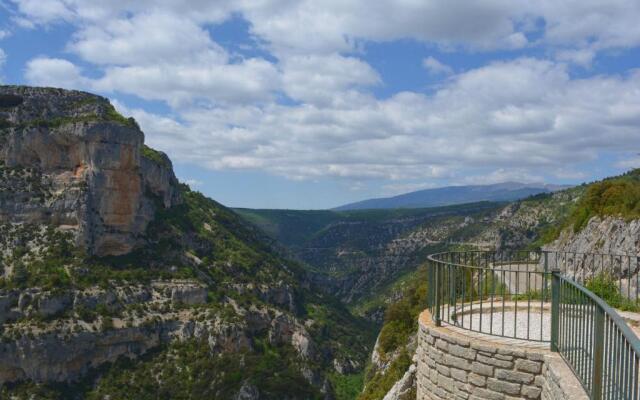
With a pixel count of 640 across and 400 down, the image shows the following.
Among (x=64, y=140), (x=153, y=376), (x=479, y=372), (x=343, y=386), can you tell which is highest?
(x=64, y=140)

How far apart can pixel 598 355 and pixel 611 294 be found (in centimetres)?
786

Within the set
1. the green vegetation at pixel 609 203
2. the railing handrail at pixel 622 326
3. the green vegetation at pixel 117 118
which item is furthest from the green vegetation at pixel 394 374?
the green vegetation at pixel 117 118

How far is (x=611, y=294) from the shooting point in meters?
12.5

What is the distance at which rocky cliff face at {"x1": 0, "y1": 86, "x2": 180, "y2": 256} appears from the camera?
70.7m

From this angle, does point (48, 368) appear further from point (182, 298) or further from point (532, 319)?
point (532, 319)

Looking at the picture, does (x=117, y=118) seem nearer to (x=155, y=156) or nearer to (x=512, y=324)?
(x=155, y=156)

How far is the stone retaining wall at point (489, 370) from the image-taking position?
275 inches

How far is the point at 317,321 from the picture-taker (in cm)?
9444

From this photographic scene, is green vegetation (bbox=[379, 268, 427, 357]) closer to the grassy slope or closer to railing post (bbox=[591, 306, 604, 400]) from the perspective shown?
the grassy slope

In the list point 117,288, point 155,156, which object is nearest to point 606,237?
point 117,288

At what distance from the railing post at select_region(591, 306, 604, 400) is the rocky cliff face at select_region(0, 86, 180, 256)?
7381cm

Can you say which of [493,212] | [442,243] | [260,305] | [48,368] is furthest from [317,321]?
[493,212]

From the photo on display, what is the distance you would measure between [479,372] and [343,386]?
2785 inches

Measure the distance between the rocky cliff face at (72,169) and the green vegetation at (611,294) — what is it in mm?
69817
